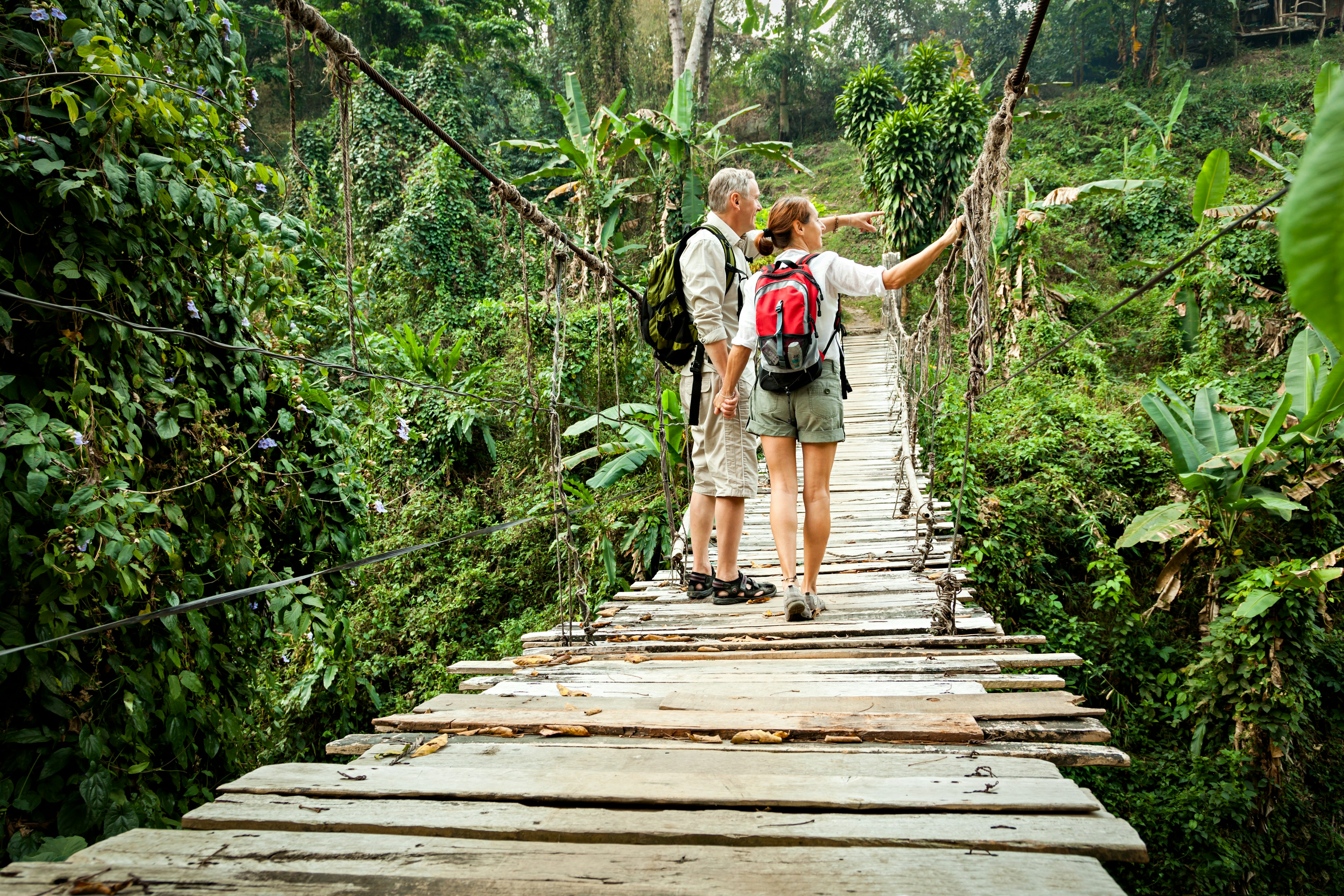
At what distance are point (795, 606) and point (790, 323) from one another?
0.93m

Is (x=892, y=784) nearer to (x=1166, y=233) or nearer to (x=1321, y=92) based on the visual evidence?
(x=1321, y=92)

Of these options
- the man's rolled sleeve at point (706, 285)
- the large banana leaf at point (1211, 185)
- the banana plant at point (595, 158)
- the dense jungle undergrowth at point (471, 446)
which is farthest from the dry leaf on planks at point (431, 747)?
the large banana leaf at point (1211, 185)

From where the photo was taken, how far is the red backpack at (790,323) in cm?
250

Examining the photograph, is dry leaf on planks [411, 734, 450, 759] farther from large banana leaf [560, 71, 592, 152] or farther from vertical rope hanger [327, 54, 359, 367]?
large banana leaf [560, 71, 592, 152]

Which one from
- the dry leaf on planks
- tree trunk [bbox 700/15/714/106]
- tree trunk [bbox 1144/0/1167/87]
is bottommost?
the dry leaf on planks

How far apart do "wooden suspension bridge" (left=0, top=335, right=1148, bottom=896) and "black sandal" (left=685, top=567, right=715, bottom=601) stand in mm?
834

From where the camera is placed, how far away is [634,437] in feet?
17.8

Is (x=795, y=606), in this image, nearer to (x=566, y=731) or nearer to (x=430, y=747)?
(x=566, y=731)

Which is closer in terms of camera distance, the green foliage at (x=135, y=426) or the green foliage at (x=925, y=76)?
the green foliage at (x=135, y=426)

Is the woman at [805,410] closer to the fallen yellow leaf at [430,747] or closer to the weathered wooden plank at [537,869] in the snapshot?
the fallen yellow leaf at [430,747]

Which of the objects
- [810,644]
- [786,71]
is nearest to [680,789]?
[810,644]

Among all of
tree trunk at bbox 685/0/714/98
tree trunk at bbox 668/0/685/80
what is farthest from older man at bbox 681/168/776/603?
tree trunk at bbox 668/0/685/80

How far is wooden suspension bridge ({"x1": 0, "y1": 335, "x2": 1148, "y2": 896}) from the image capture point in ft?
3.62

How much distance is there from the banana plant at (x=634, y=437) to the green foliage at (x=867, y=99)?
842 cm
